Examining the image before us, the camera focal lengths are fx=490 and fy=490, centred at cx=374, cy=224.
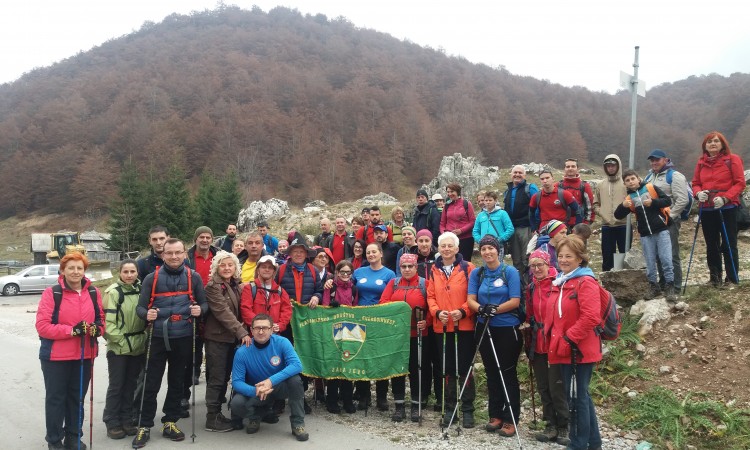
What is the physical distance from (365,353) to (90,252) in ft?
135

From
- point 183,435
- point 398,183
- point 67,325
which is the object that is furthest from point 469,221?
point 398,183

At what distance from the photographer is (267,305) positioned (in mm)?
6418

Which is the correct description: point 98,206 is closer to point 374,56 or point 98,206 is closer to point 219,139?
point 219,139

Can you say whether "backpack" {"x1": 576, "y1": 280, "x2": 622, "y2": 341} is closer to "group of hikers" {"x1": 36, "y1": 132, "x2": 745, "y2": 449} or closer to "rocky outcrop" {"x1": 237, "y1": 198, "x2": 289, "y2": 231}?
"group of hikers" {"x1": 36, "y1": 132, "x2": 745, "y2": 449}

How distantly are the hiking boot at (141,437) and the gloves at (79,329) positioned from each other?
51.8 inches

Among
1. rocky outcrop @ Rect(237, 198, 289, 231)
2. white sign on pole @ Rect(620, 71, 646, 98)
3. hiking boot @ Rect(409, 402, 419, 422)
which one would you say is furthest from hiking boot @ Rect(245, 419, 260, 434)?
rocky outcrop @ Rect(237, 198, 289, 231)

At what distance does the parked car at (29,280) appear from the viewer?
86.4 ft

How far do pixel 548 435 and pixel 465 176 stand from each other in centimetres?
3150

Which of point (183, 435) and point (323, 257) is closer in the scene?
point (183, 435)

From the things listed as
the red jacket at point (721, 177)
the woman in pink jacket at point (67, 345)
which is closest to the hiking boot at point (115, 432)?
the woman in pink jacket at point (67, 345)

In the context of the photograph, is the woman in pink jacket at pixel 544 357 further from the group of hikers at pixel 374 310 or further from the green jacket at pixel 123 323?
the green jacket at pixel 123 323

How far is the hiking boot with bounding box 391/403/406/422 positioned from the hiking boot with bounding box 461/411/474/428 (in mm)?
781

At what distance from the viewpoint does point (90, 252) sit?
4050cm

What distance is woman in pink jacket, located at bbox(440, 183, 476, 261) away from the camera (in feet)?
30.1
